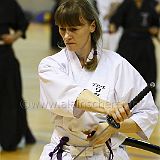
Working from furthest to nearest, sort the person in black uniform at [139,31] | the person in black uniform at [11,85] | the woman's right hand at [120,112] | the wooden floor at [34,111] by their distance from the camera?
1. the person in black uniform at [139,31]
2. the person in black uniform at [11,85]
3. the wooden floor at [34,111]
4. the woman's right hand at [120,112]

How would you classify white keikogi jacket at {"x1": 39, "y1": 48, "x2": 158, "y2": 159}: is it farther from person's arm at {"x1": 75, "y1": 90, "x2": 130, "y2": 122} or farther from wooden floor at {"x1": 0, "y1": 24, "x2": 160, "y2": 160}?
wooden floor at {"x1": 0, "y1": 24, "x2": 160, "y2": 160}

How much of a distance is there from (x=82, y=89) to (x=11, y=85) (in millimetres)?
3399

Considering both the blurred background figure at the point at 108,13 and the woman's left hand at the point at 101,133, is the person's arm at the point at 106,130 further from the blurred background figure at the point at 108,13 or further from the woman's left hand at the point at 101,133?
the blurred background figure at the point at 108,13

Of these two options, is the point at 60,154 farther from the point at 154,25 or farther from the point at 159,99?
the point at 159,99

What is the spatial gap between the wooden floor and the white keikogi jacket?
144 cm

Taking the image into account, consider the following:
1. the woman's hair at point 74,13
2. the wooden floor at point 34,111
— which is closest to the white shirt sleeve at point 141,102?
the woman's hair at point 74,13

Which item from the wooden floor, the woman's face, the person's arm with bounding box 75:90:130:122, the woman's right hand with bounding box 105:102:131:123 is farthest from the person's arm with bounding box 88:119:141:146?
the wooden floor

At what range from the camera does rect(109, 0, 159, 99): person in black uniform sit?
7520mm

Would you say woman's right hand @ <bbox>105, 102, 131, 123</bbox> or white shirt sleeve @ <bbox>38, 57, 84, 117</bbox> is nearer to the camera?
woman's right hand @ <bbox>105, 102, 131, 123</bbox>

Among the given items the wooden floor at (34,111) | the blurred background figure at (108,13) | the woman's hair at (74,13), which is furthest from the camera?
the blurred background figure at (108,13)

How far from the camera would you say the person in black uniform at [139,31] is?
7.52m

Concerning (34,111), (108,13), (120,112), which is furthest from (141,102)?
(108,13)

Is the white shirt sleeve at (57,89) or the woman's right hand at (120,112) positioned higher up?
the woman's right hand at (120,112)

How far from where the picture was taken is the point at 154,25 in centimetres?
761
